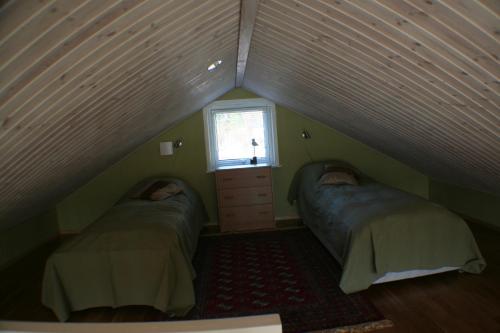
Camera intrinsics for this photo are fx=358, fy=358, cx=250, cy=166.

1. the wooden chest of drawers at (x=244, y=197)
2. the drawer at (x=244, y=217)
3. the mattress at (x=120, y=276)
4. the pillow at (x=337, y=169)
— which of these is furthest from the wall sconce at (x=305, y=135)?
the mattress at (x=120, y=276)

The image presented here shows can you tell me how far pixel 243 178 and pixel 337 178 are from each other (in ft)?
3.94

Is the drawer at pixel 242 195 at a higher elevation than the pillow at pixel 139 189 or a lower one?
lower

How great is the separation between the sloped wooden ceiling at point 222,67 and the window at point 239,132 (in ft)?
5.50

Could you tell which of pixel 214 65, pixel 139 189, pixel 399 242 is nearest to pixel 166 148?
pixel 139 189

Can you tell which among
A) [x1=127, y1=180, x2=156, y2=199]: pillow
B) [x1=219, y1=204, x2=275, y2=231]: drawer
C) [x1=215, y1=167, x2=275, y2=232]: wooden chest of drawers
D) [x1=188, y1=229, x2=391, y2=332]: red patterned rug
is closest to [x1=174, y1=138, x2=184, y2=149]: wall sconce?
[x1=127, y1=180, x2=156, y2=199]: pillow

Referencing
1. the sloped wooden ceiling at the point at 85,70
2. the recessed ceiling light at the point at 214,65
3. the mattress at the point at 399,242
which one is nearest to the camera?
the sloped wooden ceiling at the point at 85,70

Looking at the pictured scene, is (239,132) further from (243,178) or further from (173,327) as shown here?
(173,327)

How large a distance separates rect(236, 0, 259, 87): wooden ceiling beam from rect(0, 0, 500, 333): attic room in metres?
0.02

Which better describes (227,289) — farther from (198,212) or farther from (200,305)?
(198,212)

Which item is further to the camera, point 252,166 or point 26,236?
point 252,166

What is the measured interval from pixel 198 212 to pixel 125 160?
4.69 feet

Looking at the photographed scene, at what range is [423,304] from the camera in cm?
267

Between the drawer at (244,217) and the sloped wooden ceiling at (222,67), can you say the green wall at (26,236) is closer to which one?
the sloped wooden ceiling at (222,67)

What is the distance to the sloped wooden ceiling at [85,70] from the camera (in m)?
1.21
